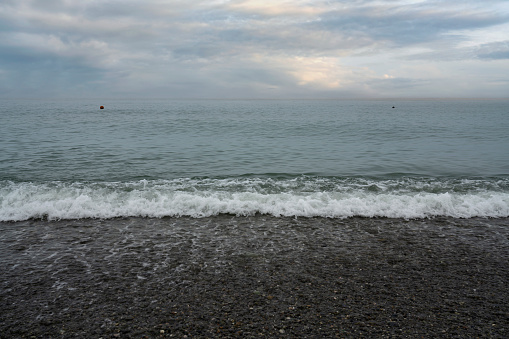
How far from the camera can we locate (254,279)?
18.6 feet

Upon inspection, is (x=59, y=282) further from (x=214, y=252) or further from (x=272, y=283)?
(x=272, y=283)

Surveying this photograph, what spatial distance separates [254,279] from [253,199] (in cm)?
456

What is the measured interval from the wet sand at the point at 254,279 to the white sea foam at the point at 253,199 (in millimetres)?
669

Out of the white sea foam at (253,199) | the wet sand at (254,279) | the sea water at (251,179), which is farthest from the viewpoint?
the sea water at (251,179)

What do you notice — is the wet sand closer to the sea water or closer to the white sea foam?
the white sea foam

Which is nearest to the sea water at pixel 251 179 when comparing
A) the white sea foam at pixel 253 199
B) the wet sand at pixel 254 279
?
the white sea foam at pixel 253 199

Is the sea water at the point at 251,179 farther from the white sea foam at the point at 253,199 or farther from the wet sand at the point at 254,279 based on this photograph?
the wet sand at the point at 254,279

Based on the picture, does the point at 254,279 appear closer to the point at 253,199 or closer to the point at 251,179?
the point at 253,199

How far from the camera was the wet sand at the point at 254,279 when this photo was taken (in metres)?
4.48

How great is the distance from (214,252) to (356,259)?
8.90 feet

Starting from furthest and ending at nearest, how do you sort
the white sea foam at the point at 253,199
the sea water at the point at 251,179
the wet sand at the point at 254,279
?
the sea water at the point at 251,179 → the white sea foam at the point at 253,199 → the wet sand at the point at 254,279

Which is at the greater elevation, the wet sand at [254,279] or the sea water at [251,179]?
the sea water at [251,179]

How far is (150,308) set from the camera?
486cm

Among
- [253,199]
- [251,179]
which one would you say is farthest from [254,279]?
[251,179]
